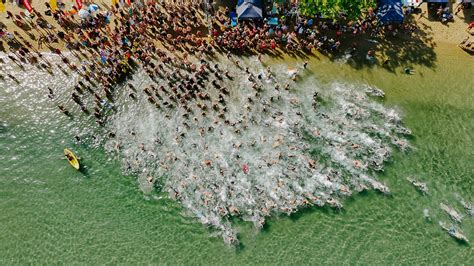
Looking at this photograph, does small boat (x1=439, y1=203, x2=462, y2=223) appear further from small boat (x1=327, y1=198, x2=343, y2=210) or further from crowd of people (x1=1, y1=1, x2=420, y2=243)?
small boat (x1=327, y1=198, x2=343, y2=210)

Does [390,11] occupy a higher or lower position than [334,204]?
higher

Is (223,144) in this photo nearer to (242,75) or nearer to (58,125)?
(242,75)

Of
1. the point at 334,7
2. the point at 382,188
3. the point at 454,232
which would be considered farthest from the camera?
the point at 334,7

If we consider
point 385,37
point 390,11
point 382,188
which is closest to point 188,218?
point 382,188

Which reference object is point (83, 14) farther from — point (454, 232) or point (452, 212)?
point (454, 232)

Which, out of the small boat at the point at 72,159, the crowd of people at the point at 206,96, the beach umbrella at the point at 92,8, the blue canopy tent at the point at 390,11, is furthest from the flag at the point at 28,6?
the blue canopy tent at the point at 390,11

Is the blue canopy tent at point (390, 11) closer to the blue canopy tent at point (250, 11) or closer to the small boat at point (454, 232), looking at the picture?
the blue canopy tent at point (250, 11)

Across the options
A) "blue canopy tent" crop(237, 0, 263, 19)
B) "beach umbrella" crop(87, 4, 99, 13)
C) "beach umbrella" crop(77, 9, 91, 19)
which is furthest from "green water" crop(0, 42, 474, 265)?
"blue canopy tent" crop(237, 0, 263, 19)
